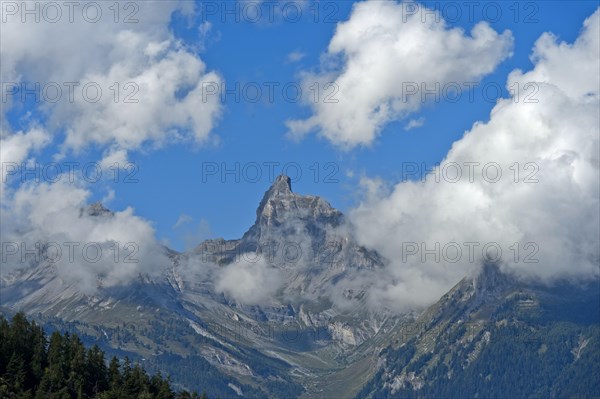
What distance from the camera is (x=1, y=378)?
196m

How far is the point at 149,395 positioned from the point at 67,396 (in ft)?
51.6

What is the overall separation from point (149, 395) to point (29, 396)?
23.5 m

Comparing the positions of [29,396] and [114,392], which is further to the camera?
[114,392]

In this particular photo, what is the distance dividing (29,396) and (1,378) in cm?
1423

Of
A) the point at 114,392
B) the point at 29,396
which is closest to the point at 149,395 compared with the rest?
the point at 114,392

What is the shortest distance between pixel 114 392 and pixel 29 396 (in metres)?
18.4

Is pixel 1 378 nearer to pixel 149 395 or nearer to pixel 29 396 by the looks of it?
pixel 29 396

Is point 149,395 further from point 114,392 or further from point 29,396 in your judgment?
point 29,396

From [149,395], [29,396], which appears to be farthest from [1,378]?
[149,395]

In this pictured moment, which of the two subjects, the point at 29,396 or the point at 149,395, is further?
the point at 149,395

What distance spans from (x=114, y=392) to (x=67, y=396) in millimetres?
10198

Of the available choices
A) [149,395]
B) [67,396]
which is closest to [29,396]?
[67,396]

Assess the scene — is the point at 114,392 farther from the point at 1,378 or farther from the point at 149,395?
the point at 1,378

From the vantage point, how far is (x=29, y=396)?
184 m
